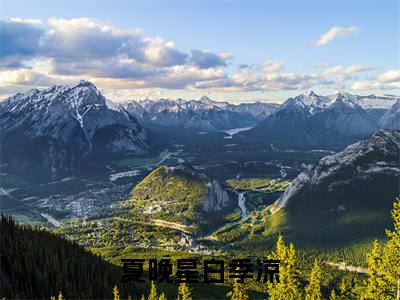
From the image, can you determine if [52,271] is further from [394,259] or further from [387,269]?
[394,259]

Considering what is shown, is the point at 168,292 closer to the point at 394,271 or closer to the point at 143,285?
the point at 143,285

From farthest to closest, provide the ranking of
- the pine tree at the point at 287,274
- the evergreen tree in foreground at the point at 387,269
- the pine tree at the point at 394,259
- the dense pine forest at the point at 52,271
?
the dense pine forest at the point at 52,271 → the pine tree at the point at 287,274 → the evergreen tree in foreground at the point at 387,269 → the pine tree at the point at 394,259

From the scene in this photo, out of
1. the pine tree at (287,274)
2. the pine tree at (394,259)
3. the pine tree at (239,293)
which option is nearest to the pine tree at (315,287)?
the pine tree at (287,274)

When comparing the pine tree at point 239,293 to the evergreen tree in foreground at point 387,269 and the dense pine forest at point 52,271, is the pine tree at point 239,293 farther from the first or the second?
the dense pine forest at point 52,271

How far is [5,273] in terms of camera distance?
148000mm

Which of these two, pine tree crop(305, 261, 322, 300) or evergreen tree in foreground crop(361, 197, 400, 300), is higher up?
evergreen tree in foreground crop(361, 197, 400, 300)

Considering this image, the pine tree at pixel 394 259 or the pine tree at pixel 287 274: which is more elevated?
the pine tree at pixel 394 259

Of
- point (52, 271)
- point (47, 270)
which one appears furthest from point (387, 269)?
point (47, 270)

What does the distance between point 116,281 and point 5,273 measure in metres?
43.4

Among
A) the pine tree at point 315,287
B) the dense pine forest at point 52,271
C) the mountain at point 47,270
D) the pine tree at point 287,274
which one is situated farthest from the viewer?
the mountain at point 47,270

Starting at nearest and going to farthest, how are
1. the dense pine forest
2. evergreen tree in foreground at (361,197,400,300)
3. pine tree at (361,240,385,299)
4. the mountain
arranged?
evergreen tree in foreground at (361,197,400,300)
pine tree at (361,240,385,299)
the dense pine forest
the mountain

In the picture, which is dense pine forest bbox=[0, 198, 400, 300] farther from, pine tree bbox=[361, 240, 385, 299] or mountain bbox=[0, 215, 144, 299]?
pine tree bbox=[361, 240, 385, 299]

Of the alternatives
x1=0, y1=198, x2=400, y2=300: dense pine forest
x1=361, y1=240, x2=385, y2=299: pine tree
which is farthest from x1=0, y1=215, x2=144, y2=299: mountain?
x1=361, y1=240, x2=385, y2=299: pine tree

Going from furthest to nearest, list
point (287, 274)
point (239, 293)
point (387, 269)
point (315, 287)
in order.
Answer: point (315, 287) → point (239, 293) → point (287, 274) → point (387, 269)
